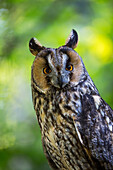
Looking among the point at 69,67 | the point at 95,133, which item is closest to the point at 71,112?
the point at 95,133

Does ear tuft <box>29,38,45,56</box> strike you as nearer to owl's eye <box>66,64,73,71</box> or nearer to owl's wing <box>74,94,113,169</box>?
owl's eye <box>66,64,73,71</box>

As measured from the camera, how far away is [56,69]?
216cm

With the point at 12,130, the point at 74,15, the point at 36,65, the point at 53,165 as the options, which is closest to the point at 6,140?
the point at 12,130

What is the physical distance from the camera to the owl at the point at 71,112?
218cm

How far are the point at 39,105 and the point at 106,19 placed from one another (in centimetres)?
237

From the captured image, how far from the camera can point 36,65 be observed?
2.29 meters

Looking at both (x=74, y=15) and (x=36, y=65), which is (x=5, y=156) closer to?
(x=36, y=65)

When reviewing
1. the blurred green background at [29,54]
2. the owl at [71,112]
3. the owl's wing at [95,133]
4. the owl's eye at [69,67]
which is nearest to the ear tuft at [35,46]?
the owl at [71,112]

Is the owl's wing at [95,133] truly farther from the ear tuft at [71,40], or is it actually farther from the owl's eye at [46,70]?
the ear tuft at [71,40]

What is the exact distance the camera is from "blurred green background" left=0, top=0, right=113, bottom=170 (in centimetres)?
349

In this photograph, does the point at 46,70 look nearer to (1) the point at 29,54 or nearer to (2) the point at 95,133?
(2) the point at 95,133

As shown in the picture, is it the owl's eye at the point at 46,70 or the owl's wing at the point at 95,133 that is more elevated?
the owl's eye at the point at 46,70

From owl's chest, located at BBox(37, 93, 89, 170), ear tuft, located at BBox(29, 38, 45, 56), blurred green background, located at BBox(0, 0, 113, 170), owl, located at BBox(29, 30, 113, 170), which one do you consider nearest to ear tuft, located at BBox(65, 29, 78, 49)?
owl, located at BBox(29, 30, 113, 170)

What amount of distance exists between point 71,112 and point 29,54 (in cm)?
178
